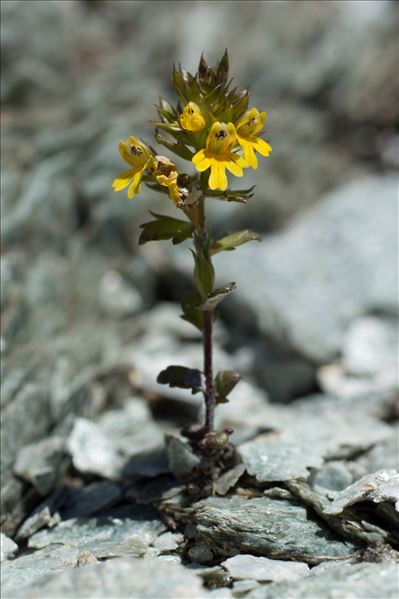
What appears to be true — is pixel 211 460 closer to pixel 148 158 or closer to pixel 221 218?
pixel 148 158

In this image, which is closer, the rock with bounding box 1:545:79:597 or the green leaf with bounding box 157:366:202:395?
the rock with bounding box 1:545:79:597

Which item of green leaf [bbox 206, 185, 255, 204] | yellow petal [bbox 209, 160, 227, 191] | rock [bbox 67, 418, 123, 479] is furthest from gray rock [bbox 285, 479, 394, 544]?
yellow petal [bbox 209, 160, 227, 191]

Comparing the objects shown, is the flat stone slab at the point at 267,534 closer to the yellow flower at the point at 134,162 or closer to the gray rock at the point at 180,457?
the gray rock at the point at 180,457


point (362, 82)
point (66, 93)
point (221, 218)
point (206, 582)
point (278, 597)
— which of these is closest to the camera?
point (278, 597)

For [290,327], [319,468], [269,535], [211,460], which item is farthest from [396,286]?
[269,535]

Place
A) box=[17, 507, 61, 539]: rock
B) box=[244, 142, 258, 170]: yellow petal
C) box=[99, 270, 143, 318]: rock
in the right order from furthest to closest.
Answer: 1. box=[99, 270, 143, 318]: rock
2. box=[17, 507, 61, 539]: rock
3. box=[244, 142, 258, 170]: yellow petal

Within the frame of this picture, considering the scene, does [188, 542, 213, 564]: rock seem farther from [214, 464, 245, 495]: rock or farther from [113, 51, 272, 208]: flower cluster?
[113, 51, 272, 208]: flower cluster

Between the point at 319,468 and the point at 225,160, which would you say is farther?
the point at 319,468

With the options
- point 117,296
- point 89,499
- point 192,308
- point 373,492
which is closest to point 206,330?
point 192,308
